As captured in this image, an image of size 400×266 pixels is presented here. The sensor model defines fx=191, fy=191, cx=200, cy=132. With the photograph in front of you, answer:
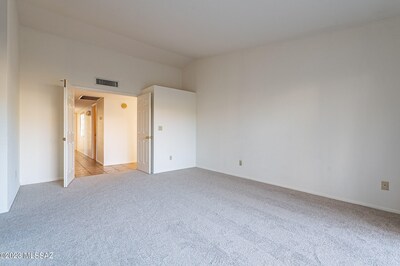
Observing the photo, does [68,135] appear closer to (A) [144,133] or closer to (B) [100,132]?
(A) [144,133]

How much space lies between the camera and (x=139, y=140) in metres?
5.45

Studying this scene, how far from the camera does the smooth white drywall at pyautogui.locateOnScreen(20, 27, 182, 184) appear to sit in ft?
12.8

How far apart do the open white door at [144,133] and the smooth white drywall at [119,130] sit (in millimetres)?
1531

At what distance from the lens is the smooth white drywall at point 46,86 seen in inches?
154

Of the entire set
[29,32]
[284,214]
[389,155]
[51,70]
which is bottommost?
[284,214]

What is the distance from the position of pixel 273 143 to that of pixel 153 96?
125 inches

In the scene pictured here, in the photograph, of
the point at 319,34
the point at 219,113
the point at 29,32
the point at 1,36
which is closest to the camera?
the point at 1,36

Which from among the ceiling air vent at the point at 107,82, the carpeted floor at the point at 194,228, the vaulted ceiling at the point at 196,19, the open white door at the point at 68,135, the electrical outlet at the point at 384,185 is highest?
the vaulted ceiling at the point at 196,19

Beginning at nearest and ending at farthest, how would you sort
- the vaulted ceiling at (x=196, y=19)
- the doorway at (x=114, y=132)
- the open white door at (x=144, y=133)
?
the vaulted ceiling at (x=196, y=19), the open white door at (x=144, y=133), the doorway at (x=114, y=132)

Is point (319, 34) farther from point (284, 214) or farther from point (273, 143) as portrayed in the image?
point (284, 214)

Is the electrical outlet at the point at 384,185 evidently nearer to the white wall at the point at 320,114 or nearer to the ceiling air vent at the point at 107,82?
the white wall at the point at 320,114

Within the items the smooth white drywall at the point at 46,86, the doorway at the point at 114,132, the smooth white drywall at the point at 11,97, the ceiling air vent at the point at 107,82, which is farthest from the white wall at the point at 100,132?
the smooth white drywall at the point at 11,97

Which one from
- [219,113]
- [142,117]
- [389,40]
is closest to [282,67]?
[389,40]

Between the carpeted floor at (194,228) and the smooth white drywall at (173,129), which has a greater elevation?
the smooth white drywall at (173,129)
